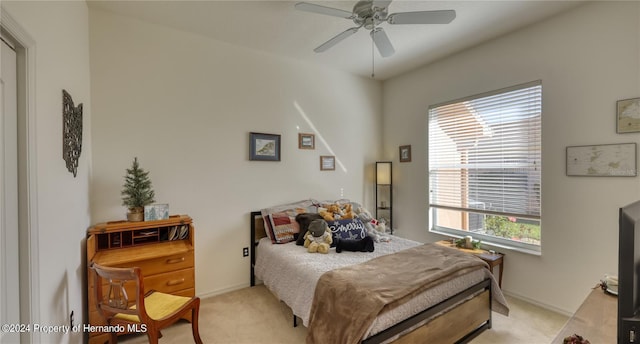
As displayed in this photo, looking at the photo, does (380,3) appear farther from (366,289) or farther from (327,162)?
(327,162)

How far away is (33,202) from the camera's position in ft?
4.16

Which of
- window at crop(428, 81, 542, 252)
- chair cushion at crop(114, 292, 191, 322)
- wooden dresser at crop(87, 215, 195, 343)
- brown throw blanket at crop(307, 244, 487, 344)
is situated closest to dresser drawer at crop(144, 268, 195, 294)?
wooden dresser at crop(87, 215, 195, 343)

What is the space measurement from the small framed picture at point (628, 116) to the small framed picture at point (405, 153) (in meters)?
2.14

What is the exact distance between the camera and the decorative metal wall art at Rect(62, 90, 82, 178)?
1.69 metres

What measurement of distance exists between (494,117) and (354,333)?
9.47 ft

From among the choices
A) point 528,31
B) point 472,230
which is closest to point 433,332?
point 472,230

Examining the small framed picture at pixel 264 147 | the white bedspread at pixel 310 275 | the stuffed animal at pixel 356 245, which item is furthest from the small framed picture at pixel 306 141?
the stuffed animal at pixel 356 245

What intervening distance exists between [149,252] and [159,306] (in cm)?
56

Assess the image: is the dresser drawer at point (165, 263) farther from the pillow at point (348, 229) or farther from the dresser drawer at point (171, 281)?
the pillow at point (348, 229)

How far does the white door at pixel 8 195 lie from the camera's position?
110 centimetres

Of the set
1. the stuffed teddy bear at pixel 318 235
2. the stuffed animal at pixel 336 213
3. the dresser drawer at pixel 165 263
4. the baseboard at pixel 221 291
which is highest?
the stuffed animal at pixel 336 213

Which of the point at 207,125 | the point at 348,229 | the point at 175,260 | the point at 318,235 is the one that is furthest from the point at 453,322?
the point at 207,125

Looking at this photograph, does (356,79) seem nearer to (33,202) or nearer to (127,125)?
(127,125)

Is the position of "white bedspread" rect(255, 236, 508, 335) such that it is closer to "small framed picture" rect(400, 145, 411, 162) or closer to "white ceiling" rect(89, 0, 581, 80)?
"small framed picture" rect(400, 145, 411, 162)
